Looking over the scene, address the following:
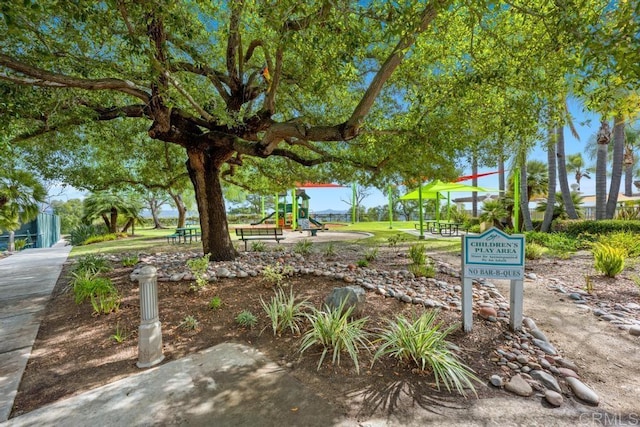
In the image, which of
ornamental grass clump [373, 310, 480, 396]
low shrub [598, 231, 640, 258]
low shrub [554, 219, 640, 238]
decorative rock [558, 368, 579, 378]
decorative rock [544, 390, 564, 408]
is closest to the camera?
decorative rock [544, 390, 564, 408]

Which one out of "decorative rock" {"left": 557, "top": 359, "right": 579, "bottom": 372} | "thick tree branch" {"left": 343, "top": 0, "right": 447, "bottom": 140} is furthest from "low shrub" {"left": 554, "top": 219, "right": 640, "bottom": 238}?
"thick tree branch" {"left": 343, "top": 0, "right": 447, "bottom": 140}

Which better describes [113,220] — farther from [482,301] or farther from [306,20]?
[482,301]

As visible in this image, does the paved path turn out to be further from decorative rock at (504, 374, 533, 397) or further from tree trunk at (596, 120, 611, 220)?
tree trunk at (596, 120, 611, 220)

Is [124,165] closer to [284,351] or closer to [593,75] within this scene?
[284,351]

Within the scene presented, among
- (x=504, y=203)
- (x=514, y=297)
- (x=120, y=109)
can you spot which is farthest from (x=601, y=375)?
(x=504, y=203)

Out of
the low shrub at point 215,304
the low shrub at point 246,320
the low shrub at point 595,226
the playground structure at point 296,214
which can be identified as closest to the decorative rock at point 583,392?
the low shrub at point 246,320

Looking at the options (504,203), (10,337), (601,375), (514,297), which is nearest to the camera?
(601,375)

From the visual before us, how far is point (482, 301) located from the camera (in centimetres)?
420

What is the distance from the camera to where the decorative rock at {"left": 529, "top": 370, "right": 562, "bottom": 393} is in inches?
94.2

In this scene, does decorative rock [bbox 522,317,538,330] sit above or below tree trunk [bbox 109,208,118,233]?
below

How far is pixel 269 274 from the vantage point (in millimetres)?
4852

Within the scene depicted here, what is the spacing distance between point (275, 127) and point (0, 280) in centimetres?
725

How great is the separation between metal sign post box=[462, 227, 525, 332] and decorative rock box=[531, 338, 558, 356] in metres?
0.21

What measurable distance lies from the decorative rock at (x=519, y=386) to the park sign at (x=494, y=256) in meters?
1.02
